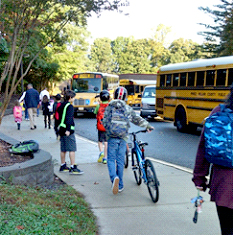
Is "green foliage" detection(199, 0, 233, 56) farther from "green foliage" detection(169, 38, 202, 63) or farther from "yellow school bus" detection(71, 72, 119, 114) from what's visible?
"green foliage" detection(169, 38, 202, 63)

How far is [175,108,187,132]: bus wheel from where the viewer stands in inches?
593

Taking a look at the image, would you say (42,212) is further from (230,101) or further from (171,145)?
(171,145)

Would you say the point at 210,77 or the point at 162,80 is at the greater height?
the point at 210,77

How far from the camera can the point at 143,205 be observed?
212 inches

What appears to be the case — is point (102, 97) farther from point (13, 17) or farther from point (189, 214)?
point (189, 214)

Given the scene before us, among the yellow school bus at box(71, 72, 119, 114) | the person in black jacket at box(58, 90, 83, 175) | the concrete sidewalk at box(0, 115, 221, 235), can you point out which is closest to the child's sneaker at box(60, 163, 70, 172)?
the person in black jacket at box(58, 90, 83, 175)

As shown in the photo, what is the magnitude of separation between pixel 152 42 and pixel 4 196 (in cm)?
8439

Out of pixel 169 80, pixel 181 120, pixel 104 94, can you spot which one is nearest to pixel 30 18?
pixel 104 94

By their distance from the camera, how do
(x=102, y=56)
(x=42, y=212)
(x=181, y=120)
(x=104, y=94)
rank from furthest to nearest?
(x=102, y=56)
(x=181, y=120)
(x=104, y=94)
(x=42, y=212)

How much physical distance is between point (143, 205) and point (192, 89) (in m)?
9.67

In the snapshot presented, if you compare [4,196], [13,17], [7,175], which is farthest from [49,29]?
[4,196]

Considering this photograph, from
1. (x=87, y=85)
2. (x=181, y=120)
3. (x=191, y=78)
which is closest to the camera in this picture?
(x=191, y=78)

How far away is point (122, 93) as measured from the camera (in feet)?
19.5

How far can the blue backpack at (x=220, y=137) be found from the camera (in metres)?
2.58
